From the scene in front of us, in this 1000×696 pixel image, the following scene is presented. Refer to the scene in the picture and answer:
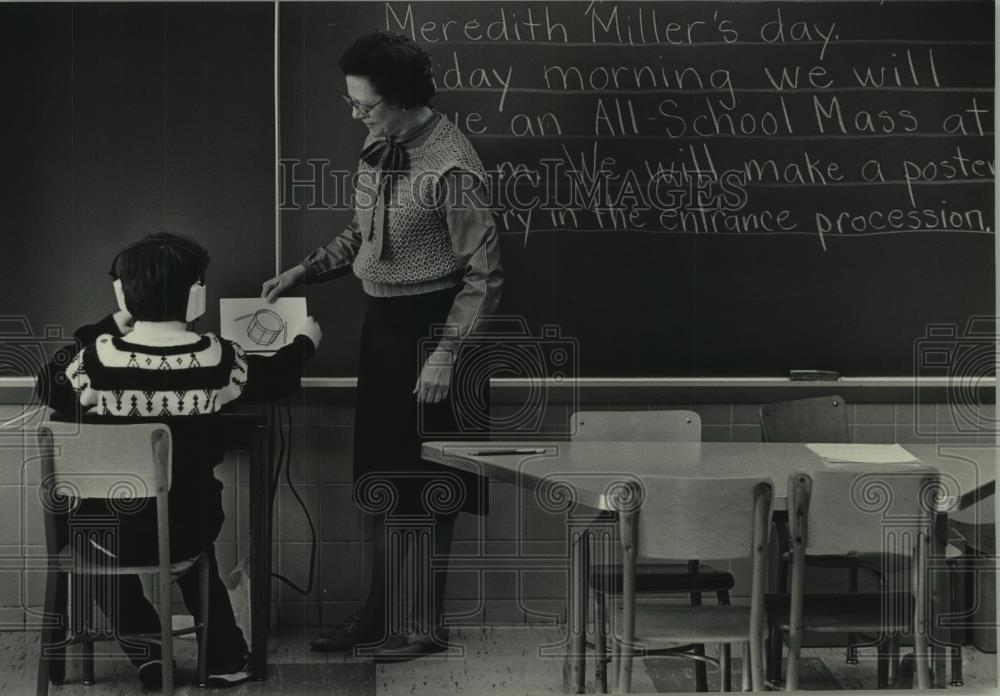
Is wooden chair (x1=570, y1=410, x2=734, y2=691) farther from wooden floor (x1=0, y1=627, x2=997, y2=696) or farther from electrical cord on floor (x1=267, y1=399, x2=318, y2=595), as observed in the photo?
electrical cord on floor (x1=267, y1=399, x2=318, y2=595)

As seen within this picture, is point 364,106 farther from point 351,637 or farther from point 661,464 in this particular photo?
point 351,637

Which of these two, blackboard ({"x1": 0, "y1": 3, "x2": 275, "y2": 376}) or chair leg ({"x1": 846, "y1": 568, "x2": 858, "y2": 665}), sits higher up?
blackboard ({"x1": 0, "y1": 3, "x2": 275, "y2": 376})

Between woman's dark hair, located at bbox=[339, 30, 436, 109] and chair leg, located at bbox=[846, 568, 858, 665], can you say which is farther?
woman's dark hair, located at bbox=[339, 30, 436, 109]

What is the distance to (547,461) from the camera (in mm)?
3486

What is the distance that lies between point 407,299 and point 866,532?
168 centimetres

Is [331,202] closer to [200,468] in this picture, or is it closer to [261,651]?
[200,468]

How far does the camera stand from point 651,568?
13.2 feet

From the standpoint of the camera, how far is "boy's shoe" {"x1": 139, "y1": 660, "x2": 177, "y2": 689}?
378 centimetres

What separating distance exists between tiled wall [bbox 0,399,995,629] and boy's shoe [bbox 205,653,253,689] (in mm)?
560

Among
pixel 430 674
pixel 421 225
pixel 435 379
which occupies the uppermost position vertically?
pixel 421 225

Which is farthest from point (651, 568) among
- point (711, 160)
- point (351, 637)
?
point (711, 160)

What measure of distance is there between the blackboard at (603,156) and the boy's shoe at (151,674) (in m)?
1.14

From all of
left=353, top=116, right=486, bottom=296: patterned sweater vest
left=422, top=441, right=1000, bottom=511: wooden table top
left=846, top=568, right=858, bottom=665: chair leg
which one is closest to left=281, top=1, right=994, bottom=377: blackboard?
left=353, top=116, right=486, bottom=296: patterned sweater vest

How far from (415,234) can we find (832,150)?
58.7 inches
